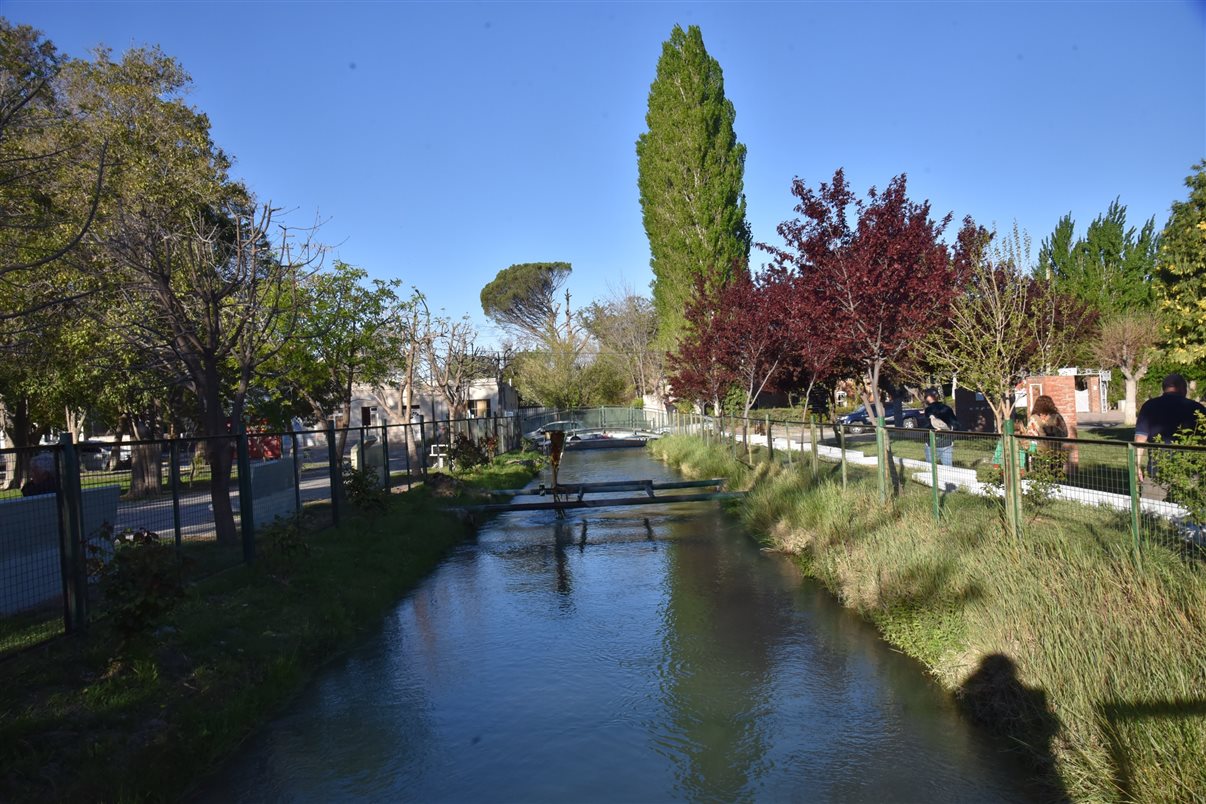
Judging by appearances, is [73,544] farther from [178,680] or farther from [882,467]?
[882,467]

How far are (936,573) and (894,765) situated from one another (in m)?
2.52

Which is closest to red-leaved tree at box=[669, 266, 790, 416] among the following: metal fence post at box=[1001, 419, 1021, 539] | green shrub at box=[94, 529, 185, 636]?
Answer: metal fence post at box=[1001, 419, 1021, 539]

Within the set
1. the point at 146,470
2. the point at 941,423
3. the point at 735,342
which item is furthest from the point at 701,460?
the point at 146,470

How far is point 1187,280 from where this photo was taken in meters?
20.4

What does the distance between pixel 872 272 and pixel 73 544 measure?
10794 mm

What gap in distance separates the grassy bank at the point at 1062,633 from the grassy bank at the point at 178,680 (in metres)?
5.10

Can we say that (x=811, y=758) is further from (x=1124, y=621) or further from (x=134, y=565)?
(x=134, y=565)

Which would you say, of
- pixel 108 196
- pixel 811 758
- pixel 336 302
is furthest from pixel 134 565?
pixel 336 302

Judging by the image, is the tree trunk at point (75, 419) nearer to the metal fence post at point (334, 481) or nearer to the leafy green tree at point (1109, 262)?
the metal fence post at point (334, 481)

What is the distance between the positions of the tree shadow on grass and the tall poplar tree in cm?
3006

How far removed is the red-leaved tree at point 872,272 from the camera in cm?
1318

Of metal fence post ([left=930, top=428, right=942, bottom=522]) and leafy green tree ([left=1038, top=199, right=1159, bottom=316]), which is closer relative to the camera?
metal fence post ([left=930, top=428, right=942, bottom=522])

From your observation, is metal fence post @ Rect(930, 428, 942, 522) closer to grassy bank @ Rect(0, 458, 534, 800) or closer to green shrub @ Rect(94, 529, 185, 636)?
grassy bank @ Rect(0, 458, 534, 800)

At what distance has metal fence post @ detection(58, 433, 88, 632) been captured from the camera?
21.4ft
